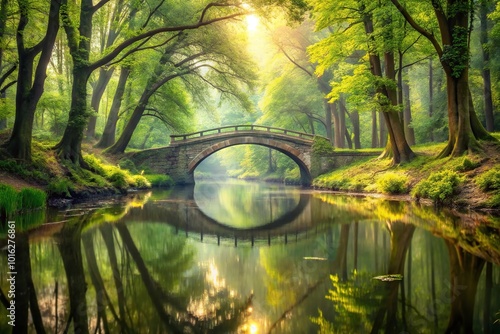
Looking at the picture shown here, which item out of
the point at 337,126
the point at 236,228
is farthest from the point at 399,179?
the point at 337,126

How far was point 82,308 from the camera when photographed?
3479 millimetres

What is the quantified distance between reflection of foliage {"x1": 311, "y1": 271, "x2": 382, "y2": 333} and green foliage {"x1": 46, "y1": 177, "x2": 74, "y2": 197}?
33.7ft

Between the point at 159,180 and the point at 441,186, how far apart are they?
709 inches

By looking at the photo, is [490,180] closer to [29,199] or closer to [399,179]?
[399,179]

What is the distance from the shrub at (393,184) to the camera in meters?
14.7

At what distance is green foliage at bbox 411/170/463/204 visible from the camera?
11305 mm

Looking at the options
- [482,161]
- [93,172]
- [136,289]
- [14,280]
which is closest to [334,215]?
[482,161]

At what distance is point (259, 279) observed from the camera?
4625mm

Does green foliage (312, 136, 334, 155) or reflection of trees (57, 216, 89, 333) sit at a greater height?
green foliage (312, 136, 334, 155)

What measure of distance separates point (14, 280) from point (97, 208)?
7489mm

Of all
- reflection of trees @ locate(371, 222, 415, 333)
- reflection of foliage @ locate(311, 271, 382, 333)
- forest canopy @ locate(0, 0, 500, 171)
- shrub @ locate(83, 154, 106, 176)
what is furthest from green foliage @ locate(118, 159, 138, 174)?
reflection of foliage @ locate(311, 271, 382, 333)

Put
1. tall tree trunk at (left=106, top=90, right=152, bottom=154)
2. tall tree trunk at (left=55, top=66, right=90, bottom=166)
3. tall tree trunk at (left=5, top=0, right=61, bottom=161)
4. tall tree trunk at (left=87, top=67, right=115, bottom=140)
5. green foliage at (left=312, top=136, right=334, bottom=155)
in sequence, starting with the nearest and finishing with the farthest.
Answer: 1. tall tree trunk at (left=5, top=0, right=61, bottom=161)
2. tall tree trunk at (left=55, top=66, right=90, bottom=166)
3. tall tree trunk at (left=106, top=90, right=152, bottom=154)
4. tall tree trunk at (left=87, top=67, right=115, bottom=140)
5. green foliage at (left=312, top=136, right=334, bottom=155)

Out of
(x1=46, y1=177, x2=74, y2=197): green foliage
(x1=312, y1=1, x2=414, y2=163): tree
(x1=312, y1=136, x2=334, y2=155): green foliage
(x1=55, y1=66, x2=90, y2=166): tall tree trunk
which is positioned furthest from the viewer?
(x1=312, y1=136, x2=334, y2=155): green foliage

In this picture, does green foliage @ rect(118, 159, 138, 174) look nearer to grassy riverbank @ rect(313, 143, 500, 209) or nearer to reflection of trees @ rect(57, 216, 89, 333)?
grassy riverbank @ rect(313, 143, 500, 209)
